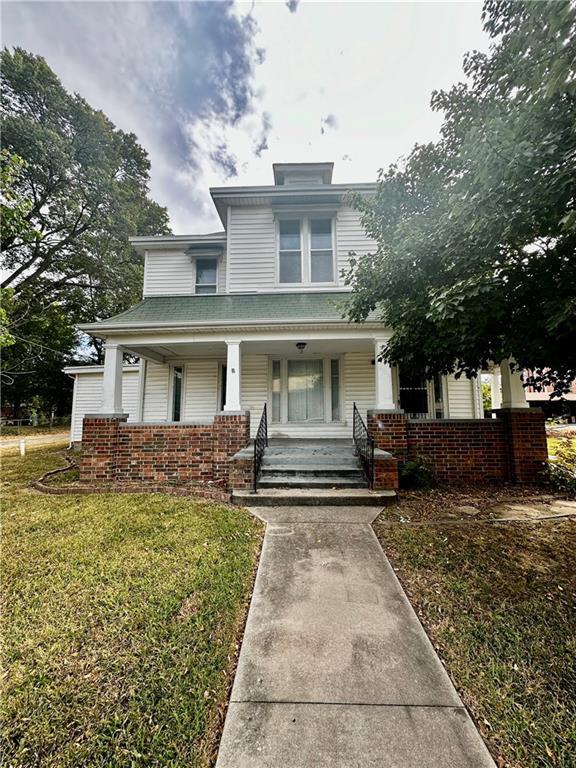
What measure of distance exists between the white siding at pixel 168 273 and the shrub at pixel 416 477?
8194mm

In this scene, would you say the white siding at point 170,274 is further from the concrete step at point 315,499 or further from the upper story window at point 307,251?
the concrete step at point 315,499

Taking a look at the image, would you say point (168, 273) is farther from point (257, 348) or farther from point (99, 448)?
point (99, 448)

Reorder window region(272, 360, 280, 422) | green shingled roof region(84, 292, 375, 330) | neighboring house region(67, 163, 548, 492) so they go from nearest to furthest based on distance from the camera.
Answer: green shingled roof region(84, 292, 375, 330) → neighboring house region(67, 163, 548, 492) → window region(272, 360, 280, 422)

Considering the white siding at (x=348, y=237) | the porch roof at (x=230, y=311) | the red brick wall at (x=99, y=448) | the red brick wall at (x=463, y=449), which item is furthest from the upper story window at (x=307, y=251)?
the red brick wall at (x=99, y=448)

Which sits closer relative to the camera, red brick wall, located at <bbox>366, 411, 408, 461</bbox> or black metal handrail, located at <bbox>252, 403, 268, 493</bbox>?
black metal handrail, located at <bbox>252, 403, 268, 493</bbox>

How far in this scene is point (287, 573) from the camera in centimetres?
337

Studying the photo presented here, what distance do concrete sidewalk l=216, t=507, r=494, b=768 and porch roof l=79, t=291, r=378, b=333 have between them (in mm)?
4931

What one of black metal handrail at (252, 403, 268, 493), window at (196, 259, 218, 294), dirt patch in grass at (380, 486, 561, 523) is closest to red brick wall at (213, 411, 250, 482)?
black metal handrail at (252, 403, 268, 493)

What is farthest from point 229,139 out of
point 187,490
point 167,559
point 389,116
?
point 167,559

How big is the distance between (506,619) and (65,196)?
2008 centimetres

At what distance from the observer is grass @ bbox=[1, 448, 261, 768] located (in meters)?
1.68

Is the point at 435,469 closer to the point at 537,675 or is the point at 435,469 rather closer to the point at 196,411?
the point at 537,675

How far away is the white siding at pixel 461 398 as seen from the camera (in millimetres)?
9078

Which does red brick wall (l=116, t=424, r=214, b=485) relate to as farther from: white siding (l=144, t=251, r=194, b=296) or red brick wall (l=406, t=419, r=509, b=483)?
white siding (l=144, t=251, r=194, b=296)
